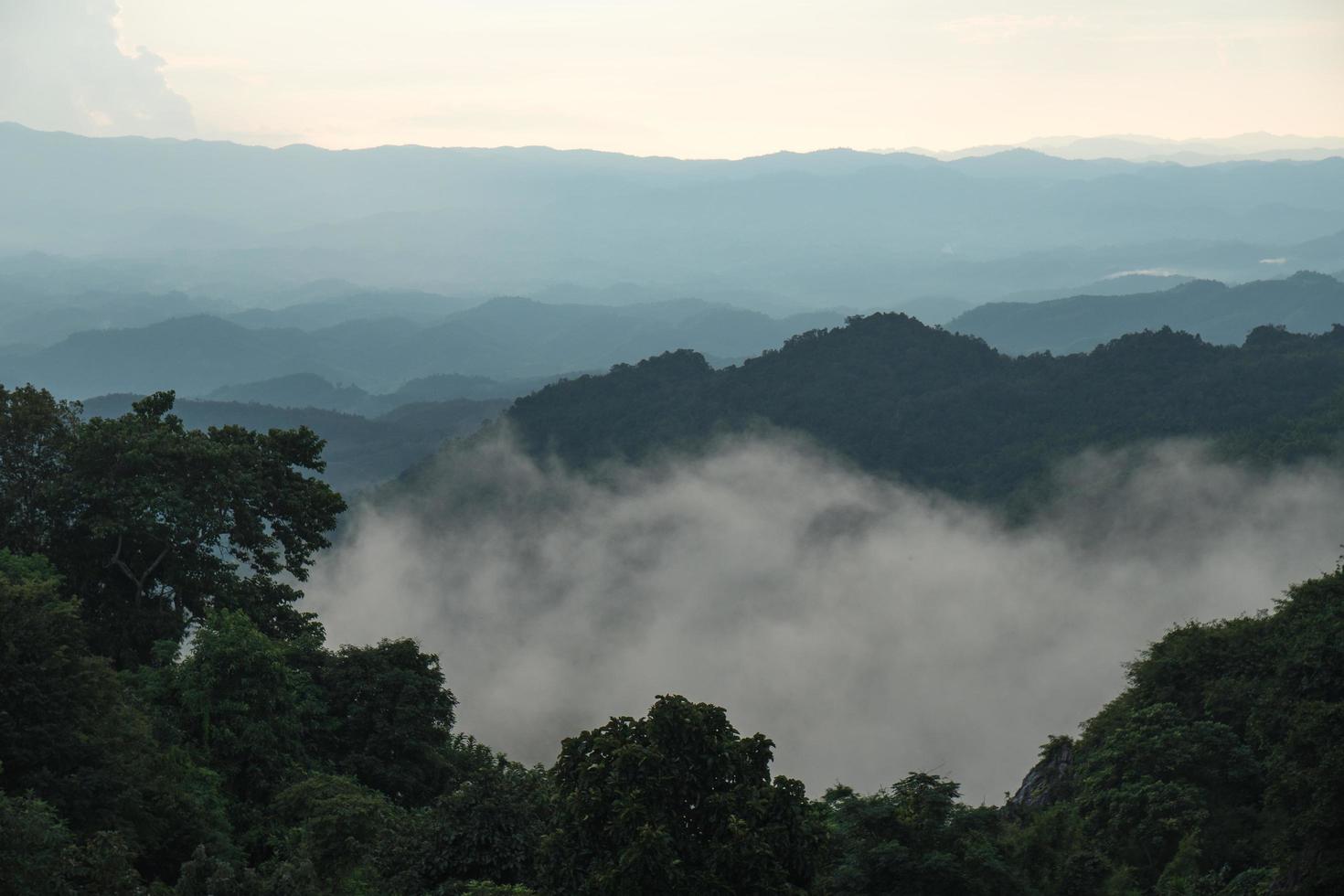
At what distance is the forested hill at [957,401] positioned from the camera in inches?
3917

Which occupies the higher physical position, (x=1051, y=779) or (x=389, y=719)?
(x=389, y=719)

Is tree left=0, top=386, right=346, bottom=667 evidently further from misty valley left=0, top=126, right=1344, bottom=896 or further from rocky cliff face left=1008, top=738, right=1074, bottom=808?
rocky cliff face left=1008, top=738, right=1074, bottom=808

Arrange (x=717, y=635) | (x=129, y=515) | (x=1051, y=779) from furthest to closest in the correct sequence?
(x=717, y=635) < (x=1051, y=779) < (x=129, y=515)

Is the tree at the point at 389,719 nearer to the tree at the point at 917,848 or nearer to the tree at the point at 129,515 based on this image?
the tree at the point at 129,515

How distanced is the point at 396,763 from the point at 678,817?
15221 mm

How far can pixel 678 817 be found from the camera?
12.9 m

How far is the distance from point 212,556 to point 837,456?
85952 mm

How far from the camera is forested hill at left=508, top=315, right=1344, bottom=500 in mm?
99500

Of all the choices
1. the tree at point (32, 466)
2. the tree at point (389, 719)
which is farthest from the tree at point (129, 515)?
the tree at point (389, 719)

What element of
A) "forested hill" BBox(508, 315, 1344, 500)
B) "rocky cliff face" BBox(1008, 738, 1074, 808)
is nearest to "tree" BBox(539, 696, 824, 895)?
"rocky cliff face" BBox(1008, 738, 1074, 808)

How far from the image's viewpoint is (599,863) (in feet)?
42.0

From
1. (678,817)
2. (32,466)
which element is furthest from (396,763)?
(678,817)

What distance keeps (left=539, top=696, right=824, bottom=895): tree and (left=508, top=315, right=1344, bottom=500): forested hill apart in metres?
87.6

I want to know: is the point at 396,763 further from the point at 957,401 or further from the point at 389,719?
the point at 957,401
